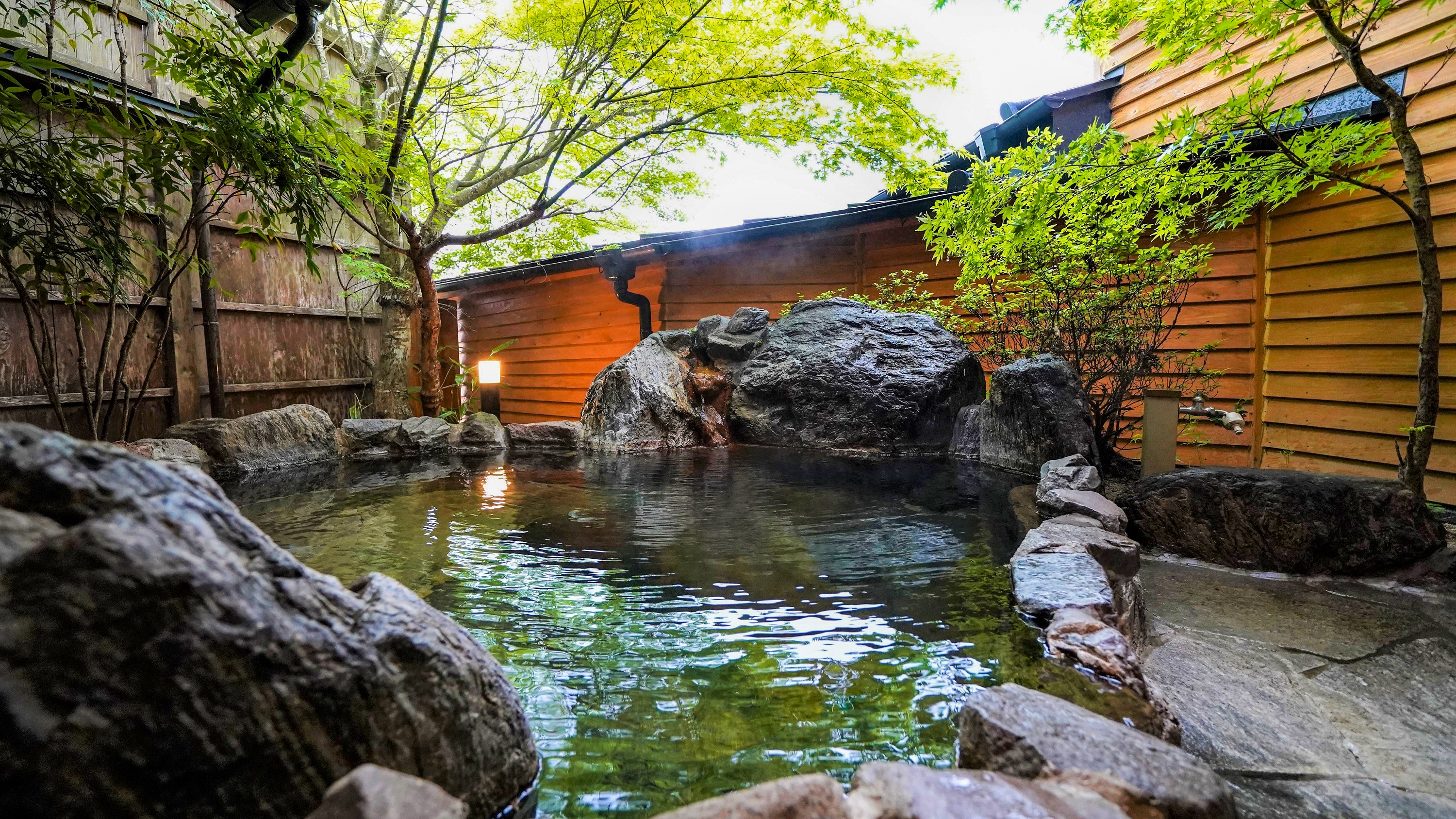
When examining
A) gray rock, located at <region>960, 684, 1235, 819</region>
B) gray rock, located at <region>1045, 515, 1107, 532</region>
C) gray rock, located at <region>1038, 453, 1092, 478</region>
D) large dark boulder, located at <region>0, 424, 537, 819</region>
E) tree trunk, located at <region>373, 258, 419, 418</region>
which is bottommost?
gray rock, located at <region>960, 684, 1235, 819</region>

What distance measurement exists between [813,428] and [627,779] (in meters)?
5.90

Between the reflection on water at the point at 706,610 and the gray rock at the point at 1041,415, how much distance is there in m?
0.53

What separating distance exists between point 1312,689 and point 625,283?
10.6 meters

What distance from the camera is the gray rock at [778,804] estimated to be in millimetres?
1165

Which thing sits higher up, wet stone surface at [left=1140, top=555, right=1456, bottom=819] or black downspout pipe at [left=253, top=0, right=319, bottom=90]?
black downspout pipe at [left=253, top=0, right=319, bottom=90]

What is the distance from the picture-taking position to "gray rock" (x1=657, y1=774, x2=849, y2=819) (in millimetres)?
1165

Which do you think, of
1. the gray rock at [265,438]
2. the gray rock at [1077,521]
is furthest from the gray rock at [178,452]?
the gray rock at [1077,521]

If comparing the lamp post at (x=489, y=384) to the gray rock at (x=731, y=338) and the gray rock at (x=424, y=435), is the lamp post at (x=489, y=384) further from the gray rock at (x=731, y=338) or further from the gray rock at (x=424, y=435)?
the gray rock at (x=731, y=338)

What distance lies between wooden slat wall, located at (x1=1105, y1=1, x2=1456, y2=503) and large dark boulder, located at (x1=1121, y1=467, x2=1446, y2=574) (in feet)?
8.03

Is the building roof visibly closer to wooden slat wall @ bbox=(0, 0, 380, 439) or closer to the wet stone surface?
wooden slat wall @ bbox=(0, 0, 380, 439)

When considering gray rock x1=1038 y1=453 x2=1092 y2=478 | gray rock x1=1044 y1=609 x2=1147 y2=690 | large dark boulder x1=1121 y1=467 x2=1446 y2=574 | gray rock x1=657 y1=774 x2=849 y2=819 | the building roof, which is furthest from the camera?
the building roof

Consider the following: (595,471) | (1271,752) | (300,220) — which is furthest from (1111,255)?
(300,220)

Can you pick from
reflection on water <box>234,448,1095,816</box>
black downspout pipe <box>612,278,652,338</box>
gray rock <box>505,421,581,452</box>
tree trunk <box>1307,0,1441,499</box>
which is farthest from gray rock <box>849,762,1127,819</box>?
black downspout pipe <box>612,278,652,338</box>

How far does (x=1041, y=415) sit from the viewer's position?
17.3ft
